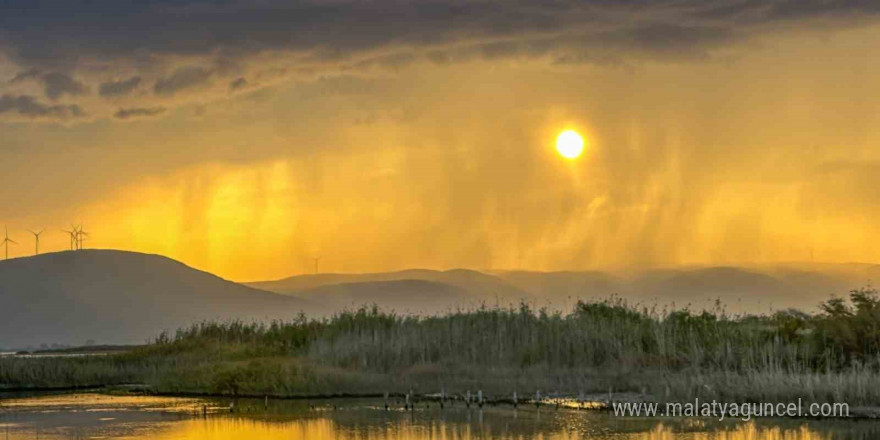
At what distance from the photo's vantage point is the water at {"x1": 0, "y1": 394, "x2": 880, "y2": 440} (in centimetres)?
2708

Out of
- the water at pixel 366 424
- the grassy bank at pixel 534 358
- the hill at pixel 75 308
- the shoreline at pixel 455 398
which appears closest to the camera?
the water at pixel 366 424

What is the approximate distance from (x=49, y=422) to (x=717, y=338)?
1743cm

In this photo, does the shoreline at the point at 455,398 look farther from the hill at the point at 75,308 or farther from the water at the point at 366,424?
the hill at the point at 75,308

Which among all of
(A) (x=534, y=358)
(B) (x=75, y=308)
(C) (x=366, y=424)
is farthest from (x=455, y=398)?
(B) (x=75, y=308)

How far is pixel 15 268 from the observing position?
641 feet

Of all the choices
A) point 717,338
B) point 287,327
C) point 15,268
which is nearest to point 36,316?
point 15,268

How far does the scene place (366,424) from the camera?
29.7 metres

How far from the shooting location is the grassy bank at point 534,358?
1299 inches

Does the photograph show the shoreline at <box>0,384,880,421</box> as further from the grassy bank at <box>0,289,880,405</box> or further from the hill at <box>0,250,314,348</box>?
the hill at <box>0,250,314,348</box>

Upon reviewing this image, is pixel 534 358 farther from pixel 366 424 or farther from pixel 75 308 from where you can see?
pixel 75 308

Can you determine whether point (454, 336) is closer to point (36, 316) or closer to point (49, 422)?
point (49, 422)

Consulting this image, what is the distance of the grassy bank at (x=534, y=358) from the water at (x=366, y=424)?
102 inches

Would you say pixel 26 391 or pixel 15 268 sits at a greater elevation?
pixel 15 268

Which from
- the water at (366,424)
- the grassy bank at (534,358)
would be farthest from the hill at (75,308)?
the water at (366,424)
